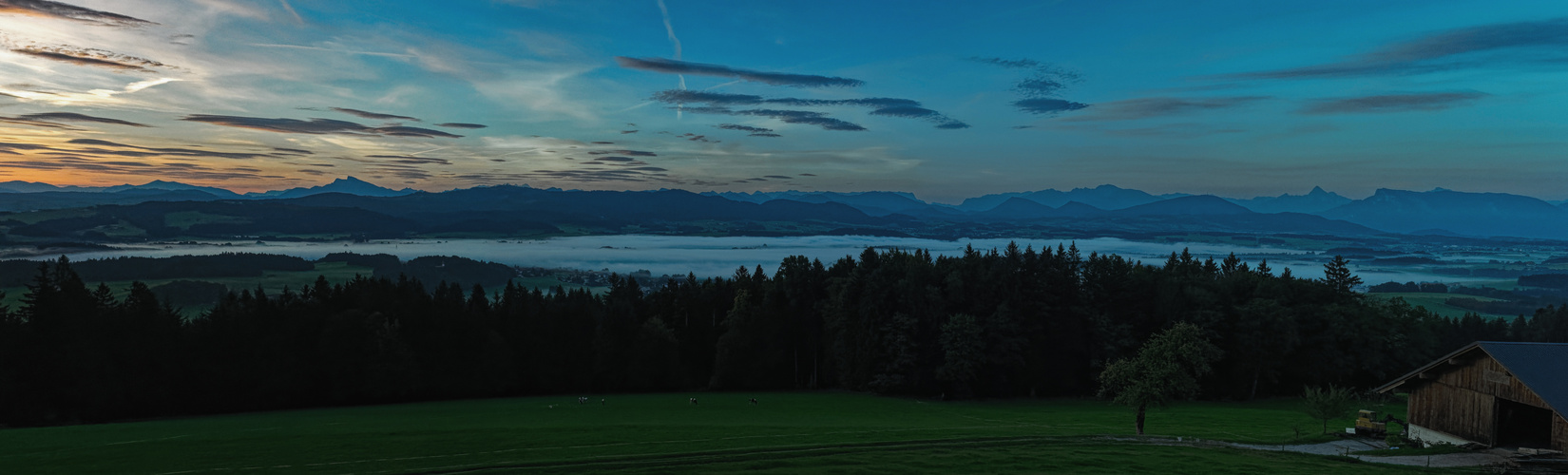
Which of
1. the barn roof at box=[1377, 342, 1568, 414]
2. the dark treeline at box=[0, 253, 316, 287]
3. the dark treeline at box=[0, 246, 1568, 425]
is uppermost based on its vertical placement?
the barn roof at box=[1377, 342, 1568, 414]

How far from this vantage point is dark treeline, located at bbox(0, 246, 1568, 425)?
53344mm

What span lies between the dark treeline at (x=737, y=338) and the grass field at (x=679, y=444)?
45.2 ft

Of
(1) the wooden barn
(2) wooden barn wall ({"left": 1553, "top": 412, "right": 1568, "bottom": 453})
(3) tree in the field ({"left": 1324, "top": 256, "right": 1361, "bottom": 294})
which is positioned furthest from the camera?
(3) tree in the field ({"left": 1324, "top": 256, "right": 1361, "bottom": 294})

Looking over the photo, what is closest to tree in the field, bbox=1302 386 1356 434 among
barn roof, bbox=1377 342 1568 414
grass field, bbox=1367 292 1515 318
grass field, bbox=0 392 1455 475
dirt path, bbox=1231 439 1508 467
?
grass field, bbox=0 392 1455 475

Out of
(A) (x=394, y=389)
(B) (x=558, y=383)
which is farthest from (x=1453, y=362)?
(A) (x=394, y=389)

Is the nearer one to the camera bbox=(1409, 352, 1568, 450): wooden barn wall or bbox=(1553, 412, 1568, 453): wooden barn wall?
bbox=(1553, 412, 1568, 453): wooden barn wall

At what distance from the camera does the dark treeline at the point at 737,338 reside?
5334 centimetres

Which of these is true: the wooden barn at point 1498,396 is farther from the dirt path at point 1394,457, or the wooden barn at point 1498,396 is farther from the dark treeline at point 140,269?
the dark treeline at point 140,269

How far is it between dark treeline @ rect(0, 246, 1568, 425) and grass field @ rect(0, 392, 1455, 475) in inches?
543

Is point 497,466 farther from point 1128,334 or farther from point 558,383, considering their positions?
point 1128,334

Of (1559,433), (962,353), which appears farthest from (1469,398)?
(962,353)

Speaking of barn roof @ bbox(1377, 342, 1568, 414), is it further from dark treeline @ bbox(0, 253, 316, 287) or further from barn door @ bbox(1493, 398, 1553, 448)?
dark treeline @ bbox(0, 253, 316, 287)

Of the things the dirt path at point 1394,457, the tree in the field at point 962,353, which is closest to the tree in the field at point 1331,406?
the dirt path at point 1394,457

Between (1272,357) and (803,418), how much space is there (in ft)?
147
